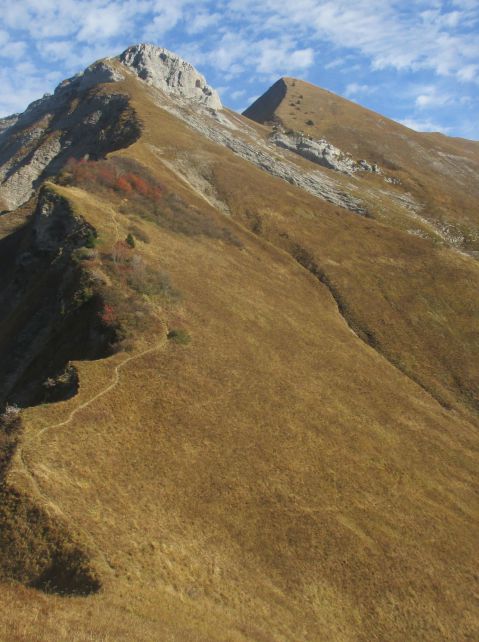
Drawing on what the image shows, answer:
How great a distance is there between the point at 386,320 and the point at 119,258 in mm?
35978

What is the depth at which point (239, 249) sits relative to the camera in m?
71.6

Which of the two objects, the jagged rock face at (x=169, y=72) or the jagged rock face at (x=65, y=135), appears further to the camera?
the jagged rock face at (x=169, y=72)

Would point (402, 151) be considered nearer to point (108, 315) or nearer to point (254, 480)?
point (108, 315)

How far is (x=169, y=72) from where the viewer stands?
481 feet

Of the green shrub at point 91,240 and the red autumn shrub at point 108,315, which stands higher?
the green shrub at point 91,240

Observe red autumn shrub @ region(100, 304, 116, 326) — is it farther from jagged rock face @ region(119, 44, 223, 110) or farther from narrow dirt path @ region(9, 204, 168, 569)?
jagged rock face @ region(119, 44, 223, 110)

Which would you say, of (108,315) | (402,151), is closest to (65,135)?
(402,151)

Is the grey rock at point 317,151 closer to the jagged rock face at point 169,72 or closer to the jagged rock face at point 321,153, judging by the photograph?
the jagged rock face at point 321,153

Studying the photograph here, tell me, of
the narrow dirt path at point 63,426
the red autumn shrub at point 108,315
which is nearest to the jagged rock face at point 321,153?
the narrow dirt path at point 63,426

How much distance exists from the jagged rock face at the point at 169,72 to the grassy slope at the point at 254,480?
94235mm

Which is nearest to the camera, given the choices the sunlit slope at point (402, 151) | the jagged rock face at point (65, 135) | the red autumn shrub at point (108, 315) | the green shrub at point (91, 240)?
the red autumn shrub at point (108, 315)

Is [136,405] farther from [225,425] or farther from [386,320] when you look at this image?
[386,320]

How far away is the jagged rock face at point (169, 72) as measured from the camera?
143 metres

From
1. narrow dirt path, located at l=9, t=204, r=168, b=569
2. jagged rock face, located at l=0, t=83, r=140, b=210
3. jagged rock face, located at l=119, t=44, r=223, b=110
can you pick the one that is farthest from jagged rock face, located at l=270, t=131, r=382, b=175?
narrow dirt path, located at l=9, t=204, r=168, b=569
